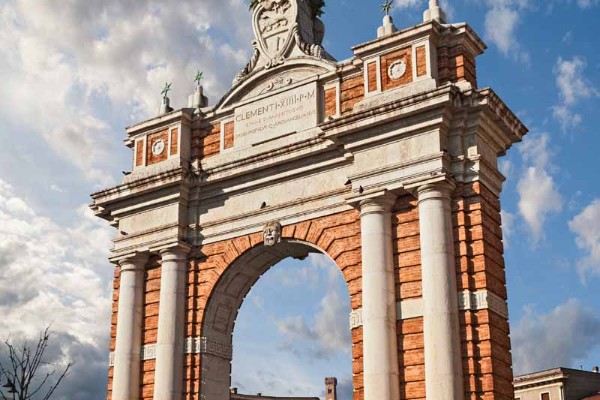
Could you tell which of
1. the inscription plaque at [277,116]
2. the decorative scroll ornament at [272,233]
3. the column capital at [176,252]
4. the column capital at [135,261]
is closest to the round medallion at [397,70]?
the inscription plaque at [277,116]

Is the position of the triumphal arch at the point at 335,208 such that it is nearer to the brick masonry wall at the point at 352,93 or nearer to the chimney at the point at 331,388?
the brick masonry wall at the point at 352,93

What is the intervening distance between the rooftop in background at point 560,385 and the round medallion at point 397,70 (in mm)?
34745

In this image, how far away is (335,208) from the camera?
71.5 feet

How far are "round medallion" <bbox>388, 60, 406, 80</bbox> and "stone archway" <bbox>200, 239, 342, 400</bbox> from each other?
505 cm

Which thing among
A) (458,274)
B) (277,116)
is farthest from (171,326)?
(458,274)

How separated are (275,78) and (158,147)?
13.9ft

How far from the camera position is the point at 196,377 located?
23.1 m

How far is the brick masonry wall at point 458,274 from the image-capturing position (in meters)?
18.7

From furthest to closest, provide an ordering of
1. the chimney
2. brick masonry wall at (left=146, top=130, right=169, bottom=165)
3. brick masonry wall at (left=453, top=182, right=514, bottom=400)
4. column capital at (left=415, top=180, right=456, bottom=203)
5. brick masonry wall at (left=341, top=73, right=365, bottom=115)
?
the chimney → brick masonry wall at (left=146, top=130, right=169, bottom=165) → brick masonry wall at (left=341, top=73, right=365, bottom=115) → column capital at (left=415, top=180, right=456, bottom=203) → brick masonry wall at (left=453, top=182, right=514, bottom=400)

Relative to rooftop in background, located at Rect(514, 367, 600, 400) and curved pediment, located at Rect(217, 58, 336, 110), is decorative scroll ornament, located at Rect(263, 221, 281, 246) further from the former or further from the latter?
rooftop in background, located at Rect(514, 367, 600, 400)

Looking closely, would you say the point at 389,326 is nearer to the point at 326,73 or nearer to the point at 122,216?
the point at 326,73

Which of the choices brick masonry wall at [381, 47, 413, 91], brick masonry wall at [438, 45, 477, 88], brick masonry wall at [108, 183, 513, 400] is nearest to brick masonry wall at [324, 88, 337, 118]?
brick masonry wall at [381, 47, 413, 91]

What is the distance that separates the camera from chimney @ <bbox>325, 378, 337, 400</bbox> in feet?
284

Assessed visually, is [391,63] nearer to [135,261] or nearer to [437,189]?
[437,189]
